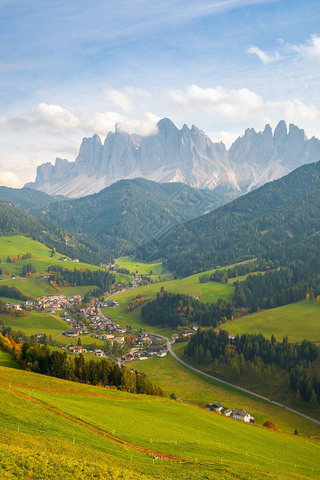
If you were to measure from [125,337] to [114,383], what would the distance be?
268 feet

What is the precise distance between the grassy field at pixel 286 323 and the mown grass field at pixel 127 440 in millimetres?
71349

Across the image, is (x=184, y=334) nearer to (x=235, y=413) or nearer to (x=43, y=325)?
(x=43, y=325)

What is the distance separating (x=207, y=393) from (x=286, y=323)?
191 ft

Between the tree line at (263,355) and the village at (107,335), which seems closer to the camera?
the tree line at (263,355)

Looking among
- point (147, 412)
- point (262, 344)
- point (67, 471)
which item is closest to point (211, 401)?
point (262, 344)

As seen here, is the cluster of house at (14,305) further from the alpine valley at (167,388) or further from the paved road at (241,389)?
the paved road at (241,389)

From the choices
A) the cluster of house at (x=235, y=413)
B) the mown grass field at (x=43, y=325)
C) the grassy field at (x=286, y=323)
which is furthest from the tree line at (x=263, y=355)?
the mown grass field at (x=43, y=325)

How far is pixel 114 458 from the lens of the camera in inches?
1187

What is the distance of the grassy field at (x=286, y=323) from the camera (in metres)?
129

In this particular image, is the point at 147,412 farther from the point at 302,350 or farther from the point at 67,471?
the point at 302,350

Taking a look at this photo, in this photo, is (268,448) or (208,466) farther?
(268,448)

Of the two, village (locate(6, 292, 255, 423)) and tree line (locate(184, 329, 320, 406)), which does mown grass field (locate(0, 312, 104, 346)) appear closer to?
village (locate(6, 292, 255, 423))

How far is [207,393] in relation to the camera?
97.4m

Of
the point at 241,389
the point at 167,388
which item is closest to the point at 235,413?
the point at 241,389
